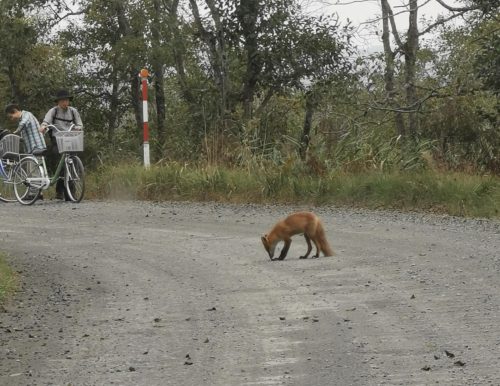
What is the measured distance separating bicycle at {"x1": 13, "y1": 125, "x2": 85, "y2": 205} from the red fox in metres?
6.53

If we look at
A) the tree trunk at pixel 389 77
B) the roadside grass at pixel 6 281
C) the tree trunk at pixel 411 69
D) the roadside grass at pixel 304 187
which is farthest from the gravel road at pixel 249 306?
the tree trunk at pixel 389 77

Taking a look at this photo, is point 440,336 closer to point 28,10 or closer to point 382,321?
point 382,321

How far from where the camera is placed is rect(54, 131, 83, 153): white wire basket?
1625 centimetres

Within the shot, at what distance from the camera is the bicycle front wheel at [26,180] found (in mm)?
16492

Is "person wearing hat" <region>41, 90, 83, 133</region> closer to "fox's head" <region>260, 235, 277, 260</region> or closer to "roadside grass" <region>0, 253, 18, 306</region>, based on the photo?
"roadside grass" <region>0, 253, 18, 306</region>

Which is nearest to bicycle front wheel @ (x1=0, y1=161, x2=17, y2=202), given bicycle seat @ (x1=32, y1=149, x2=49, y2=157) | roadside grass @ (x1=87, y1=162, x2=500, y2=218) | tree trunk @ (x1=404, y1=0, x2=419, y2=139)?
bicycle seat @ (x1=32, y1=149, x2=49, y2=157)

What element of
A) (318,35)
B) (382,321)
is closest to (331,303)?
(382,321)

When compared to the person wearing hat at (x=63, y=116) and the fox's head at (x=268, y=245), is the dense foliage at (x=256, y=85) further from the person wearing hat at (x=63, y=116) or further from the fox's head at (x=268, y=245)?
the fox's head at (x=268, y=245)

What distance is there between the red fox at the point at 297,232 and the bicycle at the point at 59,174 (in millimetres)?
6529

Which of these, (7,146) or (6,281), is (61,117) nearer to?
(7,146)

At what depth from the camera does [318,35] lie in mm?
20000

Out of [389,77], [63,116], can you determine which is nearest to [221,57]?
[389,77]

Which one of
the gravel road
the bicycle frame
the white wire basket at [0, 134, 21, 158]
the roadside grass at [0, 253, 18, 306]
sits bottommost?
the gravel road

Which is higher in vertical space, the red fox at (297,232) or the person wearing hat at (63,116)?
the person wearing hat at (63,116)
